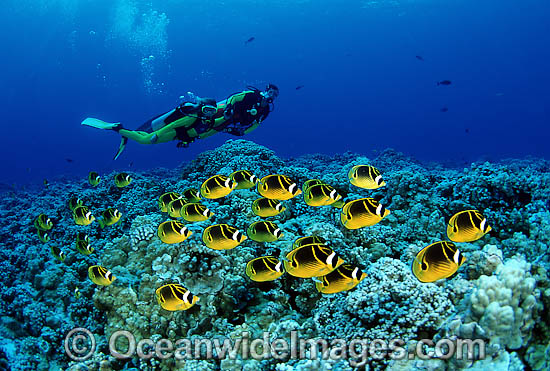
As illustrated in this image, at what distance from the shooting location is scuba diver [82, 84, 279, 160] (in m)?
7.78

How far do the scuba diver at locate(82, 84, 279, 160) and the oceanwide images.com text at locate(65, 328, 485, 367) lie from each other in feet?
17.5

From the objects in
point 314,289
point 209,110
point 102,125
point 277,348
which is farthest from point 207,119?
point 277,348

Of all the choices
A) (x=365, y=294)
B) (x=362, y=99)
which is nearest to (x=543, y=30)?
(x=362, y=99)

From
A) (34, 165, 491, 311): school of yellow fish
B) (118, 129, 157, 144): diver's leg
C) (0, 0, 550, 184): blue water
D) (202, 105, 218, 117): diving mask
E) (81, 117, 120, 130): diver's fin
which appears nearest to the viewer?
(34, 165, 491, 311): school of yellow fish

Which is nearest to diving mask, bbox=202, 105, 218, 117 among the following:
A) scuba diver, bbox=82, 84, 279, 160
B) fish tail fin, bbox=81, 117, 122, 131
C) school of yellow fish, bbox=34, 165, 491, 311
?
scuba diver, bbox=82, 84, 279, 160

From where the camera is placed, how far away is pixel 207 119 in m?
7.91

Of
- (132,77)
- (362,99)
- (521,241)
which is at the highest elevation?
(362,99)

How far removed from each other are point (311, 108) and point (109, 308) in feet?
524

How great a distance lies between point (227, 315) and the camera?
3.89 m

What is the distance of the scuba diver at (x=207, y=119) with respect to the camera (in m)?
7.78

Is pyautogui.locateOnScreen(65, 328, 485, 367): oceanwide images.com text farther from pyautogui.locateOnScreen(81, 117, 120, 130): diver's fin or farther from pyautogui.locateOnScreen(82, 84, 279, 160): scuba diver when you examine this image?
pyautogui.locateOnScreen(81, 117, 120, 130): diver's fin

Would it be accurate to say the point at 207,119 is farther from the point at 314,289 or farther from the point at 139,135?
the point at 314,289

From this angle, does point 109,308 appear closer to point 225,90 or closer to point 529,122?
point 225,90

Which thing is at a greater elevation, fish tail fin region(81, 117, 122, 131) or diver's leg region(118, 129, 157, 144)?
fish tail fin region(81, 117, 122, 131)
